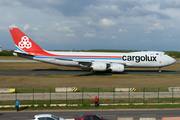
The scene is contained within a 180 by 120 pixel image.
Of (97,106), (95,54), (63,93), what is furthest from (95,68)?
(97,106)

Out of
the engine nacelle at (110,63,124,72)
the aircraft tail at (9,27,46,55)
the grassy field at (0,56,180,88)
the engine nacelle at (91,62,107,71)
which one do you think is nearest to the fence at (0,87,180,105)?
the grassy field at (0,56,180,88)

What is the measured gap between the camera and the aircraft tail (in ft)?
145

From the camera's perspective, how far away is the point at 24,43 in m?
44.7

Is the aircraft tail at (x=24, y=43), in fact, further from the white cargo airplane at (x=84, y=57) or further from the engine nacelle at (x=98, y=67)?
the engine nacelle at (x=98, y=67)

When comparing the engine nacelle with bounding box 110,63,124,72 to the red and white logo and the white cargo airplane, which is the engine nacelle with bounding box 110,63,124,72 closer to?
the white cargo airplane

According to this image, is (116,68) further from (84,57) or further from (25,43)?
(25,43)

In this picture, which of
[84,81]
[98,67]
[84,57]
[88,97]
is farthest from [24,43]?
[88,97]

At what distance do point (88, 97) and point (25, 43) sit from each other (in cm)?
2926

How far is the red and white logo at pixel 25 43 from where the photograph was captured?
44.6m

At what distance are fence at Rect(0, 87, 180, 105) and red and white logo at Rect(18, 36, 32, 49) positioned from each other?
21911 millimetres

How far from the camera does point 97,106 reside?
2055cm

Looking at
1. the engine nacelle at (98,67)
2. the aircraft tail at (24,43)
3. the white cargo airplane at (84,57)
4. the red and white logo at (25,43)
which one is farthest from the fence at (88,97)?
the red and white logo at (25,43)

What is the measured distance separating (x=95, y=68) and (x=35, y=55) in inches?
663

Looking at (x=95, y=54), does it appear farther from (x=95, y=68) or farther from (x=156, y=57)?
(x=156, y=57)
